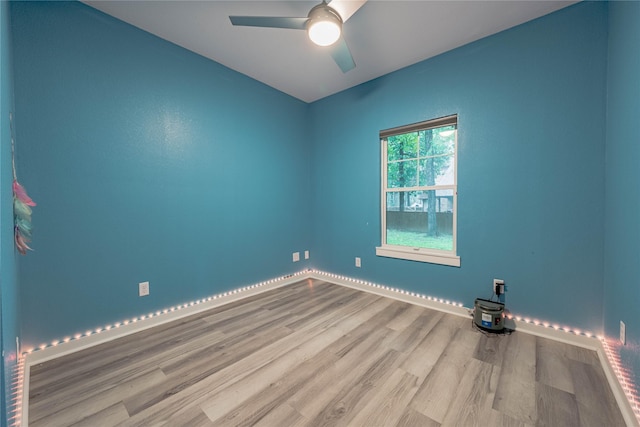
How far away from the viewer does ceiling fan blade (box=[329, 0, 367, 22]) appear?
4.99ft

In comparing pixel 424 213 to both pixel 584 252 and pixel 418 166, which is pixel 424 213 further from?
pixel 584 252

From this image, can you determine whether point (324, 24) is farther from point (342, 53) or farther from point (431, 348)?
point (431, 348)

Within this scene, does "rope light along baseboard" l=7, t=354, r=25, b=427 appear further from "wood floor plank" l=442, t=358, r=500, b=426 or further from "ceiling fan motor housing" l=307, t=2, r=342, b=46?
"ceiling fan motor housing" l=307, t=2, r=342, b=46

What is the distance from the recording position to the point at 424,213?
2770 mm

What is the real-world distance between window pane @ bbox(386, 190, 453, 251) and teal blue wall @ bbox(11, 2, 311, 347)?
65.6 inches

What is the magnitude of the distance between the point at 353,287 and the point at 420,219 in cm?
123

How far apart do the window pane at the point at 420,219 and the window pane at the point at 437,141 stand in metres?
0.43

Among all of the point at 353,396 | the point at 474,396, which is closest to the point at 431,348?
the point at 474,396

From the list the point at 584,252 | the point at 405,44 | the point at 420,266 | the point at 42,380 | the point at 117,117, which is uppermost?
the point at 405,44

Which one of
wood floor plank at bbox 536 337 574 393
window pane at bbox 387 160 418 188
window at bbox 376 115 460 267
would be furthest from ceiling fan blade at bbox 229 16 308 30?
wood floor plank at bbox 536 337 574 393

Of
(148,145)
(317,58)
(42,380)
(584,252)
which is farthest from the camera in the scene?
(317,58)

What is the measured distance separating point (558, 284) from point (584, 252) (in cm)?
31

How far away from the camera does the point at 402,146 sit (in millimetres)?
2885

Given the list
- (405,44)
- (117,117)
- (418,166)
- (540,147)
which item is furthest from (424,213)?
(117,117)
